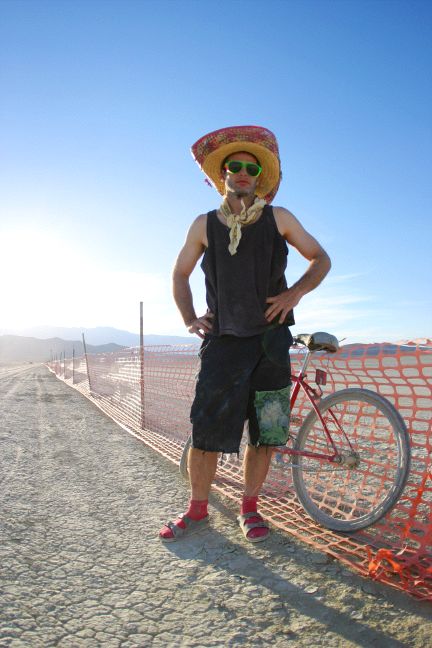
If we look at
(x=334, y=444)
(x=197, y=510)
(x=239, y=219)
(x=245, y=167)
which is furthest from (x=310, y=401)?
(x=245, y=167)

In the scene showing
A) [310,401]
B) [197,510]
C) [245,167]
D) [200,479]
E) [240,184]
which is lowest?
[197,510]

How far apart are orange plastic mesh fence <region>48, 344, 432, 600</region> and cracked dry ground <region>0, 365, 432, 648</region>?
0.44ft

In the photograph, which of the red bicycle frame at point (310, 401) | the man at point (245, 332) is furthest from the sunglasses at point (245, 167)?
the red bicycle frame at point (310, 401)

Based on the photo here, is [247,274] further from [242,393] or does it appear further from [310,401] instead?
[310,401]

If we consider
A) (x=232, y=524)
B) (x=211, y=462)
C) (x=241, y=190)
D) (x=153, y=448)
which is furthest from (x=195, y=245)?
(x=153, y=448)

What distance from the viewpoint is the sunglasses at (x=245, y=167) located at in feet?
9.66

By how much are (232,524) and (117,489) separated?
3.89 feet

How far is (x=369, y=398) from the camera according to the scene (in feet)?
8.95

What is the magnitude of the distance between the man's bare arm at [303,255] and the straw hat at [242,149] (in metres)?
0.36

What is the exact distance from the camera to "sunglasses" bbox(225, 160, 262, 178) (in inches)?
116

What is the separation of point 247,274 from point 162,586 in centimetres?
170

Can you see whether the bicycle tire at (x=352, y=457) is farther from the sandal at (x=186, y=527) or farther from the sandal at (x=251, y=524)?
the sandal at (x=186, y=527)

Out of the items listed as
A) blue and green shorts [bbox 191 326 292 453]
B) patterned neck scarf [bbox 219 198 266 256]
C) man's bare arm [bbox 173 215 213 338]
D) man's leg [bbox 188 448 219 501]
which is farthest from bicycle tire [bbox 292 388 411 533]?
patterned neck scarf [bbox 219 198 266 256]

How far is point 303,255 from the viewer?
2.91 metres
